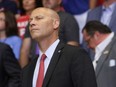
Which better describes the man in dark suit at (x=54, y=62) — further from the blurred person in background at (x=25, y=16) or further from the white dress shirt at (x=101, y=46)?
the blurred person in background at (x=25, y=16)

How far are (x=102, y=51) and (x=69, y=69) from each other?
1705 millimetres

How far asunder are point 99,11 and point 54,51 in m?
2.79

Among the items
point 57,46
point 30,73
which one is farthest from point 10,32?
point 57,46

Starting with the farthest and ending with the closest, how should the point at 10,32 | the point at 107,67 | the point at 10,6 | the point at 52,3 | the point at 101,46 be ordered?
1. the point at 10,6
2. the point at 10,32
3. the point at 52,3
4. the point at 101,46
5. the point at 107,67

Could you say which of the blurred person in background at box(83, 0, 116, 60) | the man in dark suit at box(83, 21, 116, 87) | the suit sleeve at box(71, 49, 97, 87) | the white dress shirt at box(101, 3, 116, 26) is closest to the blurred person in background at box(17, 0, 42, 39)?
the blurred person in background at box(83, 0, 116, 60)

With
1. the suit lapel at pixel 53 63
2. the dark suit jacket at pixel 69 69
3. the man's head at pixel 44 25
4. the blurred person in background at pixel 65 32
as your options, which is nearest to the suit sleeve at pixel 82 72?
the dark suit jacket at pixel 69 69

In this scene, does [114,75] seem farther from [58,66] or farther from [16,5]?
[16,5]

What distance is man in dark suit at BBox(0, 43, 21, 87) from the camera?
5.19 m

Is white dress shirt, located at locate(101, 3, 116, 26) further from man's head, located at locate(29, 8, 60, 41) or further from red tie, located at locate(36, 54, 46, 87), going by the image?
red tie, located at locate(36, 54, 46, 87)

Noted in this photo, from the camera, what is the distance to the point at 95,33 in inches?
238

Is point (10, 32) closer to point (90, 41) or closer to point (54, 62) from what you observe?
point (90, 41)

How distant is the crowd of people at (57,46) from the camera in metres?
4.13

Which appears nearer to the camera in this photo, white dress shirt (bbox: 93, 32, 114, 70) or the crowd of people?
the crowd of people

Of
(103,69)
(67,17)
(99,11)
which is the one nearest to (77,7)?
(99,11)
